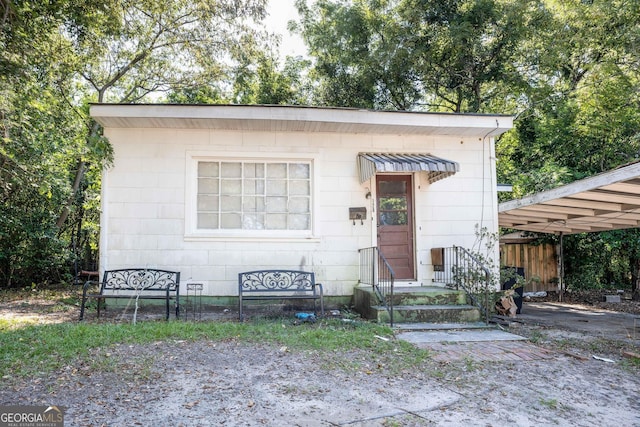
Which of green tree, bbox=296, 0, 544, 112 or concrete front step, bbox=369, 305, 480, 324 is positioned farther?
green tree, bbox=296, 0, 544, 112

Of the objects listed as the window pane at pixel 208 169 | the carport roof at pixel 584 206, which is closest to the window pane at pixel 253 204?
the window pane at pixel 208 169

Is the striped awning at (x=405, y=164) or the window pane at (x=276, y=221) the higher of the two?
the striped awning at (x=405, y=164)

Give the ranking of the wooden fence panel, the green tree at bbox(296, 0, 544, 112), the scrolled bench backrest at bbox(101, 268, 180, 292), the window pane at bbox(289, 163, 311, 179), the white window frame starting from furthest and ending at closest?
the green tree at bbox(296, 0, 544, 112)
the wooden fence panel
the window pane at bbox(289, 163, 311, 179)
the white window frame
the scrolled bench backrest at bbox(101, 268, 180, 292)

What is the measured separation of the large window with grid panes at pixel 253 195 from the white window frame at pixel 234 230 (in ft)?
0.19

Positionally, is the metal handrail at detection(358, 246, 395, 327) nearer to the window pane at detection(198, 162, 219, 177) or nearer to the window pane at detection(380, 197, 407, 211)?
the window pane at detection(380, 197, 407, 211)

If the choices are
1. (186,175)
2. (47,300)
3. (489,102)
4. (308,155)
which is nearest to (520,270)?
(308,155)

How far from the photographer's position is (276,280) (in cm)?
725

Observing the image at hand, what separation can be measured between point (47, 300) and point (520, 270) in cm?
1024

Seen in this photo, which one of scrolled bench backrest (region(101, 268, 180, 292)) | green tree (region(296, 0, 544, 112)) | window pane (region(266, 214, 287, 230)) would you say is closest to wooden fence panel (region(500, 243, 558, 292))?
green tree (region(296, 0, 544, 112))

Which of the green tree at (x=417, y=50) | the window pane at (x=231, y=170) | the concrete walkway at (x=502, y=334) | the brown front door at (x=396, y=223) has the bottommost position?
the concrete walkway at (x=502, y=334)

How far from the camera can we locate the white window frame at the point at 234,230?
734cm

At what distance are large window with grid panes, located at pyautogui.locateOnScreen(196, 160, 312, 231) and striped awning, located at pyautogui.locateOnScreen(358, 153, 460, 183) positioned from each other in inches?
42.8

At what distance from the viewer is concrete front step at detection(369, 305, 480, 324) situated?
251 inches
